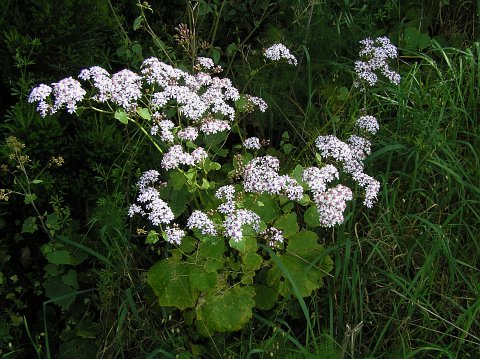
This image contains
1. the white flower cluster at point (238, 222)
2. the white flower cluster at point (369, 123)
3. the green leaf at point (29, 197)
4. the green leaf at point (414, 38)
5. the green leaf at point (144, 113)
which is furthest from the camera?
the green leaf at point (414, 38)

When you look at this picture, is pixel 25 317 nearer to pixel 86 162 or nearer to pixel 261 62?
pixel 86 162

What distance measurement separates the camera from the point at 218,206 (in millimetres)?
2758

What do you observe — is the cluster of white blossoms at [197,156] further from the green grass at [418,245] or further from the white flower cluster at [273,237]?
the green grass at [418,245]

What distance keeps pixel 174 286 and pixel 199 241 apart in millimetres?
246

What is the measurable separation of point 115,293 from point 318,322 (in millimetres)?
918

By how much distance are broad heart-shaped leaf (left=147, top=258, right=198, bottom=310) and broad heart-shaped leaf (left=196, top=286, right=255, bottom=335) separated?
65 mm

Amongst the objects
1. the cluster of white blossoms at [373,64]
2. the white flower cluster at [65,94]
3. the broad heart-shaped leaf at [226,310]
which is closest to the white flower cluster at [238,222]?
the broad heart-shaped leaf at [226,310]

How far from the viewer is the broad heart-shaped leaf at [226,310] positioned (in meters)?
2.64

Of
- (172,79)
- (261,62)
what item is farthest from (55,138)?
(261,62)

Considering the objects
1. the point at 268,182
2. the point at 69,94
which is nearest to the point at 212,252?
the point at 268,182

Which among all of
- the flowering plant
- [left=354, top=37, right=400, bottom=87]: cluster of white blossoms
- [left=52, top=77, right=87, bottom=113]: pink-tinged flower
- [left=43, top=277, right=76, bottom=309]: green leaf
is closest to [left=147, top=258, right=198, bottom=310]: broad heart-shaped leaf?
the flowering plant

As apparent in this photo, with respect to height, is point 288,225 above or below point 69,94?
below

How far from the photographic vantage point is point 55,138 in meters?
3.01

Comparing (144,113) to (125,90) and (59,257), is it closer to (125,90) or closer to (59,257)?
(125,90)
